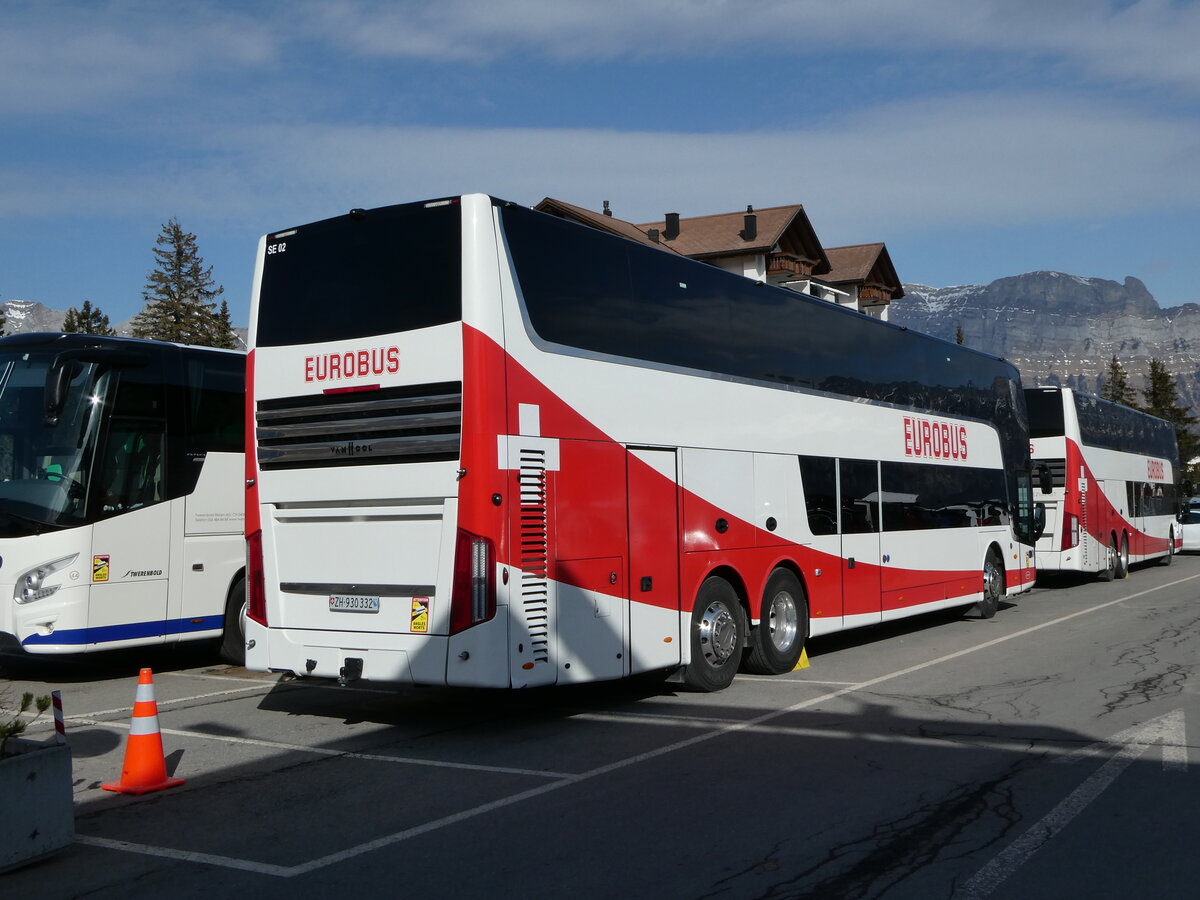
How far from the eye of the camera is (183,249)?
7356cm

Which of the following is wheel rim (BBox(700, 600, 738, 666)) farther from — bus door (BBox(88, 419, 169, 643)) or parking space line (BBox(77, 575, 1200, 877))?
bus door (BBox(88, 419, 169, 643))

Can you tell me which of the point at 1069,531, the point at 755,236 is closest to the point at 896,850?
the point at 1069,531

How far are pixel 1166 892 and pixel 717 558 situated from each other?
5.89m

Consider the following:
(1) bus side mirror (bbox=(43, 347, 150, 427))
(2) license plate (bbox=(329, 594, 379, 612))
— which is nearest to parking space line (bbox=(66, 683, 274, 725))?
(2) license plate (bbox=(329, 594, 379, 612))

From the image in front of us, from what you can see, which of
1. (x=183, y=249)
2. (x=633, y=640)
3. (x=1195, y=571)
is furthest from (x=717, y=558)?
(x=183, y=249)

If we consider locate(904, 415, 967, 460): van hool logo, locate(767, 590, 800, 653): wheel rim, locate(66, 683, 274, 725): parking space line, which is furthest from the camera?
locate(904, 415, 967, 460): van hool logo

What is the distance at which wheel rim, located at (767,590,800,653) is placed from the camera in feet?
39.0

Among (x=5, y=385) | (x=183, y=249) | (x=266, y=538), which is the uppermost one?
(x=183, y=249)

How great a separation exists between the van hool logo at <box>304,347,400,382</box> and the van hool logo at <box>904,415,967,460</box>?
27.4 feet

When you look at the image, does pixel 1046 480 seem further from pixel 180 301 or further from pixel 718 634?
pixel 180 301

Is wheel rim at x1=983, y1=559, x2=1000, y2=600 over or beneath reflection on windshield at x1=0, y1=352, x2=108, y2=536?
beneath

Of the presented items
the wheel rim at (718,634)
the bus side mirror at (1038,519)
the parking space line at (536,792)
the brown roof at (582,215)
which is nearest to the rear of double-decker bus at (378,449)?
the parking space line at (536,792)

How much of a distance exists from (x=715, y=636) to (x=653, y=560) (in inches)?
53.2

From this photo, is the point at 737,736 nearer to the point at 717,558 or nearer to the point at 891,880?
the point at 717,558
